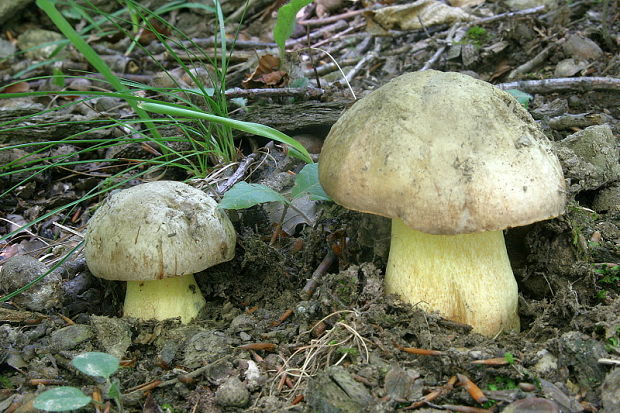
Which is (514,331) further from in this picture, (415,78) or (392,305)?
(415,78)

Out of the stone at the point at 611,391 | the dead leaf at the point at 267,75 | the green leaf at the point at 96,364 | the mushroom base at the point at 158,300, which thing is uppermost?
the dead leaf at the point at 267,75

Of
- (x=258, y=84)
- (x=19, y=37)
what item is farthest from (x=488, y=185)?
(x=19, y=37)

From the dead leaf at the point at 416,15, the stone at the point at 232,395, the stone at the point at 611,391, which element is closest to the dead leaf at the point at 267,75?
the dead leaf at the point at 416,15

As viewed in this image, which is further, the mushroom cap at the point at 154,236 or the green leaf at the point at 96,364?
the mushroom cap at the point at 154,236

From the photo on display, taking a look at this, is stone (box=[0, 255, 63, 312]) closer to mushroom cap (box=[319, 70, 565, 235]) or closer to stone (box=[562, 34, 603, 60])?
mushroom cap (box=[319, 70, 565, 235])

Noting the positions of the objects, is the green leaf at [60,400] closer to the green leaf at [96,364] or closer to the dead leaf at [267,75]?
the green leaf at [96,364]

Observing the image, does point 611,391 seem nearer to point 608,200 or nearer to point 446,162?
point 446,162

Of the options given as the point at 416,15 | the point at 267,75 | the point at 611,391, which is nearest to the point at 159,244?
the point at 611,391
